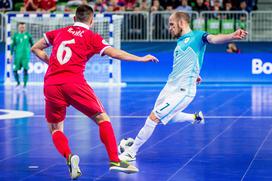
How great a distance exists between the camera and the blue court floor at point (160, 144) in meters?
10.8

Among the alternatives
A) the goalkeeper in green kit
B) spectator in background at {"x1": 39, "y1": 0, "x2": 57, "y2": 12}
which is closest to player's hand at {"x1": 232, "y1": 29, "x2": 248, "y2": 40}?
the goalkeeper in green kit

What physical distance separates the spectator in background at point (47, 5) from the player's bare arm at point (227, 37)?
63.6ft

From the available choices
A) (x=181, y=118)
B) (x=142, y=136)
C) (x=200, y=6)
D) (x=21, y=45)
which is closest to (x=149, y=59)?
(x=142, y=136)

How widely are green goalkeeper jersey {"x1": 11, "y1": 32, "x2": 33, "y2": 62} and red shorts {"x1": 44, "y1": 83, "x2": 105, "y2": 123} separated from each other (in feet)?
52.6

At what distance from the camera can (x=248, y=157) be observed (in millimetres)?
12109

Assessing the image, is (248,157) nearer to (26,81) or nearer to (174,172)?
(174,172)

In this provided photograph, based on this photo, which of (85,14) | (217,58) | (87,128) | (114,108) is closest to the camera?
(85,14)

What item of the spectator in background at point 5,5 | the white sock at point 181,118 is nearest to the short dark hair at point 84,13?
the white sock at point 181,118

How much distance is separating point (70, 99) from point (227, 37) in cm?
241

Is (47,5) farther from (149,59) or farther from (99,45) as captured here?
(149,59)

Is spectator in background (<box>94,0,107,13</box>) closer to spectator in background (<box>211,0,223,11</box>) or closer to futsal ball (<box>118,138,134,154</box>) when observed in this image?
spectator in background (<box>211,0,223,11</box>)

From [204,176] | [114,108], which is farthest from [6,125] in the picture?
[204,176]

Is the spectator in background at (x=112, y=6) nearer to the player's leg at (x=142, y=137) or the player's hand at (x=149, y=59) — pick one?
the player's leg at (x=142, y=137)

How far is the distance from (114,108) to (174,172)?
925 centimetres
